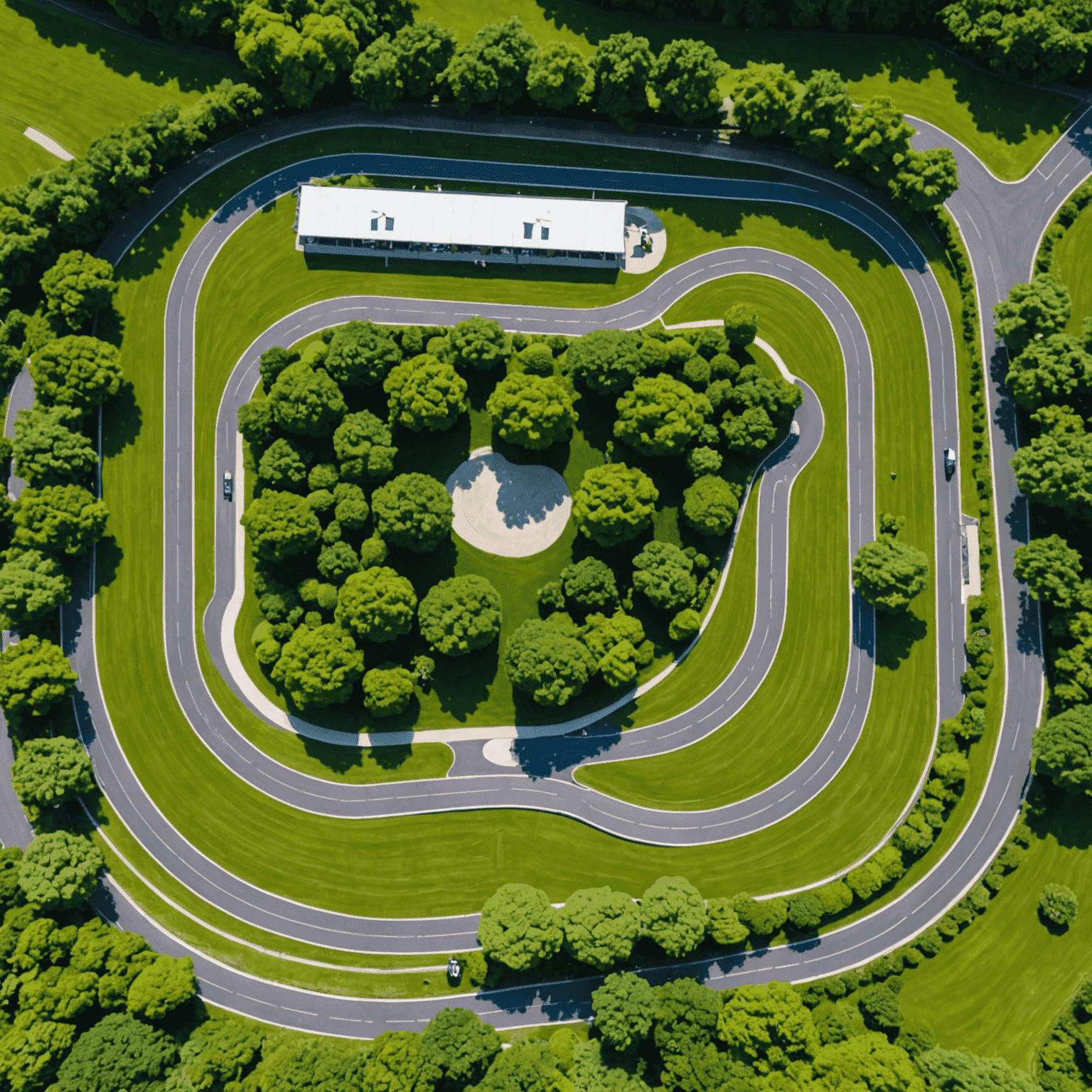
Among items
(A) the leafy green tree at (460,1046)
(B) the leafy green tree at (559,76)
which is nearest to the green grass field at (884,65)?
(B) the leafy green tree at (559,76)

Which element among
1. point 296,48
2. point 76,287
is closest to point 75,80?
point 76,287

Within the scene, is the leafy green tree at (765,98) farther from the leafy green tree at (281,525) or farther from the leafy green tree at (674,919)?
the leafy green tree at (674,919)

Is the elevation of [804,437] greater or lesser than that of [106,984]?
greater

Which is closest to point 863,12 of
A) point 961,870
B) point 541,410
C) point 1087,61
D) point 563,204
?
point 1087,61

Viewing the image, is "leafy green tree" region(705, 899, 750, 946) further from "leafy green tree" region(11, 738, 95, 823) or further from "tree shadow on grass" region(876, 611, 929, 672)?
"leafy green tree" region(11, 738, 95, 823)

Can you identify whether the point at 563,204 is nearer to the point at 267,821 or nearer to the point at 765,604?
the point at 765,604

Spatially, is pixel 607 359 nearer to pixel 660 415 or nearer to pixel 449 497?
pixel 660 415
